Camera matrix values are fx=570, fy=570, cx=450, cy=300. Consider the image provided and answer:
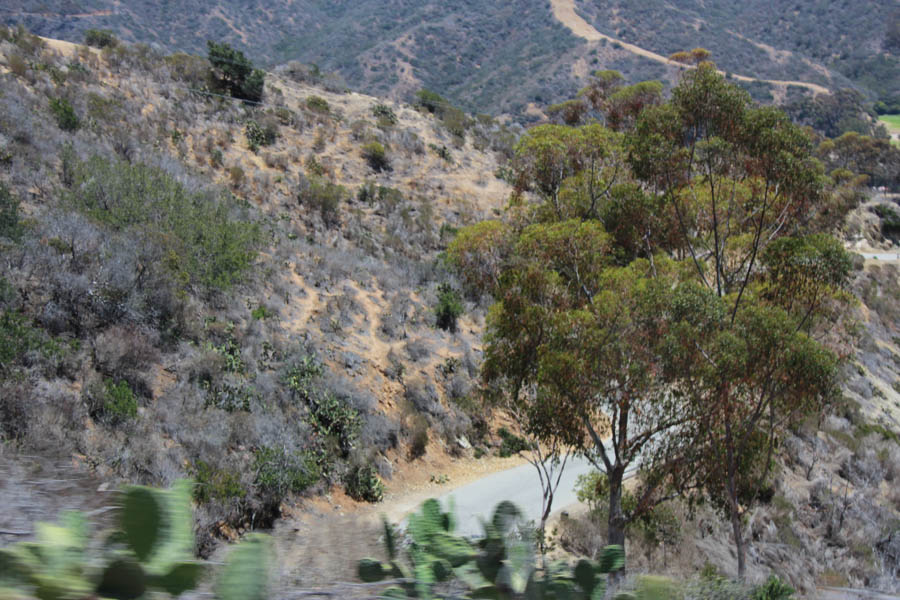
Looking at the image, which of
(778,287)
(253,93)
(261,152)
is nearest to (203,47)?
(253,93)

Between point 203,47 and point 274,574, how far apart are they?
7836 cm

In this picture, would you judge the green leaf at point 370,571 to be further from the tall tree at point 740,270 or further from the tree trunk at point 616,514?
the tree trunk at point 616,514

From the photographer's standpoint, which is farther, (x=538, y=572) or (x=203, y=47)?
(x=203, y=47)

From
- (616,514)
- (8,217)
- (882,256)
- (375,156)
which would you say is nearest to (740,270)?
(616,514)

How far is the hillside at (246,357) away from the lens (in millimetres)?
8281

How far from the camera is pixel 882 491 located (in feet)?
50.4

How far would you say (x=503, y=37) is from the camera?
87.6 meters

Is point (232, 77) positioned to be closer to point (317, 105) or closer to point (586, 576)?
point (317, 105)

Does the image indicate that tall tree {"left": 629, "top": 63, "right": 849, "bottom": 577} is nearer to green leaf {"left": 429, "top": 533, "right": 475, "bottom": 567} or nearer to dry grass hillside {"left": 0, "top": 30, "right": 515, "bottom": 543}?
green leaf {"left": 429, "top": 533, "right": 475, "bottom": 567}

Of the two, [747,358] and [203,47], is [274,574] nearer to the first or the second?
[747,358]

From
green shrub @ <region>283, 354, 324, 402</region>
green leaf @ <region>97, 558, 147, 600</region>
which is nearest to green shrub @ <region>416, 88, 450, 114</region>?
green shrub @ <region>283, 354, 324, 402</region>

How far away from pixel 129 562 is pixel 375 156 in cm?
2843

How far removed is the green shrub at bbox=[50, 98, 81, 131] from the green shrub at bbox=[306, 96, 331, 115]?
45.8ft

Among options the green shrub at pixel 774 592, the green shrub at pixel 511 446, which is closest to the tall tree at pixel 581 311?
the green shrub at pixel 774 592
